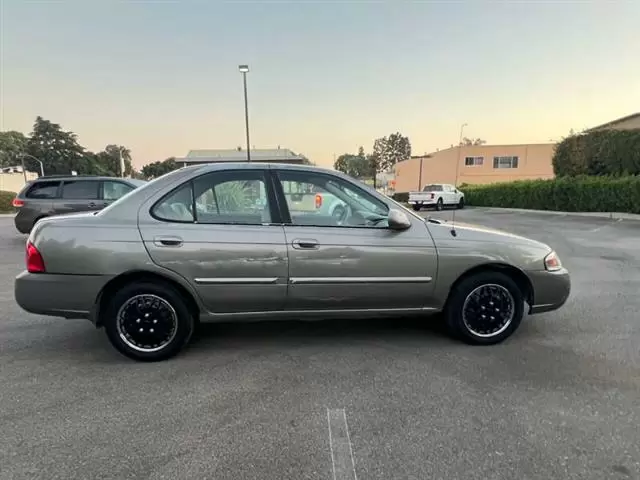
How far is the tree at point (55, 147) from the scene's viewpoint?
268 ft

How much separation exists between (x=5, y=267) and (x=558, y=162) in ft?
81.3

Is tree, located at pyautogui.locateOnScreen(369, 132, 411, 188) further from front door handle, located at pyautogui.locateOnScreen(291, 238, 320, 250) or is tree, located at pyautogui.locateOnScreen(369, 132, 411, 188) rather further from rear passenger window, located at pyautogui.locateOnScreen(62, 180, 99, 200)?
front door handle, located at pyautogui.locateOnScreen(291, 238, 320, 250)

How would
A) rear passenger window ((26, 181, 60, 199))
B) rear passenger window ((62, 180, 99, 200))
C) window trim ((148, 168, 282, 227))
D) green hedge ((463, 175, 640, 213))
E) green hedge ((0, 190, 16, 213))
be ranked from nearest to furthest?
window trim ((148, 168, 282, 227))
rear passenger window ((26, 181, 60, 199))
rear passenger window ((62, 180, 99, 200))
green hedge ((463, 175, 640, 213))
green hedge ((0, 190, 16, 213))

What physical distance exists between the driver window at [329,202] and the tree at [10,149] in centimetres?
8177

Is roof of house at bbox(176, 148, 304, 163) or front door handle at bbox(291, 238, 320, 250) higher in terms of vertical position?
roof of house at bbox(176, 148, 304, 163)

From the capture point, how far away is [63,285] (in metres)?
3.30

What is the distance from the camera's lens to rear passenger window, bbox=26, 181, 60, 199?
10.0 meters

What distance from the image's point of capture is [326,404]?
2.84 meters

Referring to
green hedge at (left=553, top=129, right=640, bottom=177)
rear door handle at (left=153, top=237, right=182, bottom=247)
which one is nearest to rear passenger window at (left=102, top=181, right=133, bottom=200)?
rear door handle at (left=153, top=237, right=182, bottom=247)

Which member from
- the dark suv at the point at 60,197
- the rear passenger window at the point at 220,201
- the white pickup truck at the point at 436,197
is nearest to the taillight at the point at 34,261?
the rear passenger window at the point at 220,201

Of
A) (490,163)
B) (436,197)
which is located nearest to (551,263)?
(436,197)

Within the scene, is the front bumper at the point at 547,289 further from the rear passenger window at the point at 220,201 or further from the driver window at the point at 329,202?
the rear passenger window at the point at 220,201

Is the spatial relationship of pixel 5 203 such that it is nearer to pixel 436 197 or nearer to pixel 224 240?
pixel 436 197

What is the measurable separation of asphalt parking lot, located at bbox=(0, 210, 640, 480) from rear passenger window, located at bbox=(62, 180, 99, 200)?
640 cm
